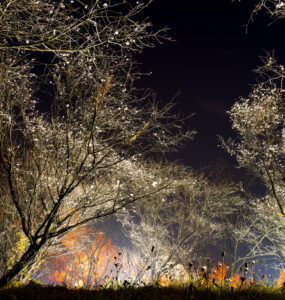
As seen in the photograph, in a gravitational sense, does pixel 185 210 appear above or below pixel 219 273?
below

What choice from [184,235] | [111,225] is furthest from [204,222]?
[111,225]

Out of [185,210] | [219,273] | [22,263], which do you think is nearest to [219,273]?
[219,273]

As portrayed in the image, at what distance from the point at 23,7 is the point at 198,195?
1301 centimetres

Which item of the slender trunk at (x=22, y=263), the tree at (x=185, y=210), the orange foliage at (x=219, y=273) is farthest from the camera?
the tree at (x=185, y=210)

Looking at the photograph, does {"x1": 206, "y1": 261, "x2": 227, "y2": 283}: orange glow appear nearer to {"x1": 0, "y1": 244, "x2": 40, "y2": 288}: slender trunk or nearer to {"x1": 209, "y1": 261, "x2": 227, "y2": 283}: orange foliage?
{"x1": 209, "y1": 261, "x2": 227, "y2": 283}: orange foliage

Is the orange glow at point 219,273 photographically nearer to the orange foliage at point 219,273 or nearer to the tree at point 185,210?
the orange foliage at point 219,273

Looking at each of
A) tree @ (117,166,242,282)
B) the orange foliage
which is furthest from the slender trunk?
tree @ (117,166,242,282)

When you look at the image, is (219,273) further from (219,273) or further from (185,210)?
(185,210)

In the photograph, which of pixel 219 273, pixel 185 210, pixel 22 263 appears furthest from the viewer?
pixel 185 210

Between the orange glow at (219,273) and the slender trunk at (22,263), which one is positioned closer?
the orange glow at (219,273)

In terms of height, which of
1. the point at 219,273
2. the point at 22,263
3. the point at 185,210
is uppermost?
the point at 22,263

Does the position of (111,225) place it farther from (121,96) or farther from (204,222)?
(121,96)

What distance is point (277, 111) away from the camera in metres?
7.75

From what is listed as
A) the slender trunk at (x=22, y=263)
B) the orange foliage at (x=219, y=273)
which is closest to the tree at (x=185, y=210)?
the orange foliage at (x=219, y=273)
